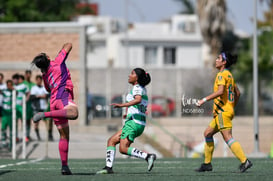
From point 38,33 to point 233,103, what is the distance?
18.3 meters

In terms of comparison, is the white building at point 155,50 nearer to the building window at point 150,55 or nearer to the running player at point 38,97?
the building window at point 150,55

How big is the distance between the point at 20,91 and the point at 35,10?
108 feet

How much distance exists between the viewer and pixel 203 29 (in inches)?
1772

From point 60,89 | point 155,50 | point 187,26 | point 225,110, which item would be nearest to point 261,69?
point 155,50

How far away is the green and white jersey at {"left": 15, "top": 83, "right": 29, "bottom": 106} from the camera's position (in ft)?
65.8

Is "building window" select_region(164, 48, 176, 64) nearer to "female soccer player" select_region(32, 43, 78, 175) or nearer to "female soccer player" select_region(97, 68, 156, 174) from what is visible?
"female soccer player" select_region(97, 68, 156, 174)

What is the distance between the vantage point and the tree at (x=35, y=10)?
158ft

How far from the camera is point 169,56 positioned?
6159 cm

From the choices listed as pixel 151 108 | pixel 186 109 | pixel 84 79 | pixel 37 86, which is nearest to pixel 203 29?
pixel 151 108

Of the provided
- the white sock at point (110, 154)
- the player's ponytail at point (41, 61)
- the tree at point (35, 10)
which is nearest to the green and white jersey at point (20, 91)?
the white sock at point (110, 154)

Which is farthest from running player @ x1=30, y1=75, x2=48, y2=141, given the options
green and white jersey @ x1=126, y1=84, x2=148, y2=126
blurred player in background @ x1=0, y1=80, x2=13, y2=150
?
green and white jersey @ x1=126, y1=84, x2=148, y2=126

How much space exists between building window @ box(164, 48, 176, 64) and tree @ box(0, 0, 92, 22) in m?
7.99

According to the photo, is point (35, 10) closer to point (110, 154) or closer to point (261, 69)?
point (261, 69)

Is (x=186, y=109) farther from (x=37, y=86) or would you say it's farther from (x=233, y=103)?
(x=37, y=86)
